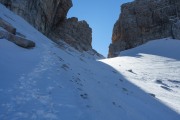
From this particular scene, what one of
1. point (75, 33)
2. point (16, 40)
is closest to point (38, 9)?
point (75, 33)

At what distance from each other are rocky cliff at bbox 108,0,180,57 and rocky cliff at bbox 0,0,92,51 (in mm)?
15109

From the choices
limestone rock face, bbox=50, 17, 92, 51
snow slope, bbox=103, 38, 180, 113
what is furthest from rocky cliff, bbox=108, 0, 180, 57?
snow slope, bbox=103, 38, 180, 113

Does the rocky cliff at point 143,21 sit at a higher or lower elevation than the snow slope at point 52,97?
higher

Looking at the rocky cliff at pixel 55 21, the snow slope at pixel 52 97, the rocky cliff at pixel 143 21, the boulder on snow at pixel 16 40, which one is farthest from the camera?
the rocky cliff at pixel 143 21

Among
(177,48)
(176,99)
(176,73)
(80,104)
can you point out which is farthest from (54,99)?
(177,48)

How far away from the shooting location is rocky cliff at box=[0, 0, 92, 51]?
40375 mm

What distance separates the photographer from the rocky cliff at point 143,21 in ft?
177

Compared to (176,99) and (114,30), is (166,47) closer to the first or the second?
(176,99)

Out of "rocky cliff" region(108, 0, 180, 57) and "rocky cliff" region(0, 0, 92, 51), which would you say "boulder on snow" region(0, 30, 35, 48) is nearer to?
"rocky cliff" region(0, 0, 92, 51)

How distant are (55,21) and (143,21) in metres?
26.1

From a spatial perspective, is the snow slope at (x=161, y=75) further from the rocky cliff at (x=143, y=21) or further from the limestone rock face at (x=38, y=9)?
the rocky cliff at (x=143, y=21)

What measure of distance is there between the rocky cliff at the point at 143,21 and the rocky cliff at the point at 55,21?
595 inches

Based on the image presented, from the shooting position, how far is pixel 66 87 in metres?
9.69

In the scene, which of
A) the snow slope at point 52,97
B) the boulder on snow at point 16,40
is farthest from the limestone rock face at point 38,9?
the snow slope at point 52,97
